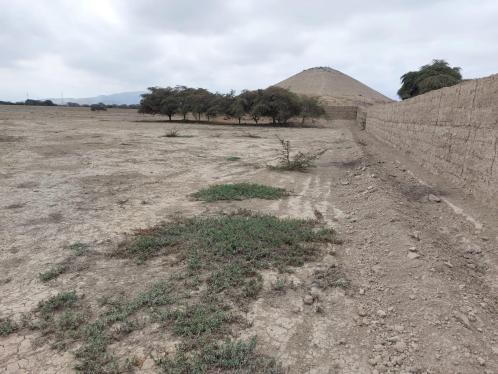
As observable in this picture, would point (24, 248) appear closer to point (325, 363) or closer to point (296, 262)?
point (296, 262)

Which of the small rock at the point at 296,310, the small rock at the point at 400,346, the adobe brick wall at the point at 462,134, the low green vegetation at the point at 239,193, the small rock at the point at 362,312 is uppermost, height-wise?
the adobe brick wall at the point at 462,134

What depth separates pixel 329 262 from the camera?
13.5 feet

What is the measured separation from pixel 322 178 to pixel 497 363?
6.53 m

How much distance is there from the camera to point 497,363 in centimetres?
251

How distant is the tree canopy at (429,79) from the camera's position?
1108 inches

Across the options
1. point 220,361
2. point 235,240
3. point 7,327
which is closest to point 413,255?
point 235,240

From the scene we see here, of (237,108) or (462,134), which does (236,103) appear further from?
(462,134)

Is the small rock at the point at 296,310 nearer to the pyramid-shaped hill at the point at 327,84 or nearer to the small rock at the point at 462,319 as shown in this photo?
the small rock at the point at 462,319

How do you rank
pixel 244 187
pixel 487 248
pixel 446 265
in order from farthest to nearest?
pixel 244 187
pixel 487 248
pixel 446 265

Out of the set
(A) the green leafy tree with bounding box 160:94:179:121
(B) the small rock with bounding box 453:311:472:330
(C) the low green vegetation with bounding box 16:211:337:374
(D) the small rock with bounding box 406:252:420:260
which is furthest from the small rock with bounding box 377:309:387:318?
(A) the green leafy tree with bounding box 160:94:179:121

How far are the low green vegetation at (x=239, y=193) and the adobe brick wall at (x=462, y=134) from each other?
10.4 feet

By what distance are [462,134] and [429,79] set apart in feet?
85.8

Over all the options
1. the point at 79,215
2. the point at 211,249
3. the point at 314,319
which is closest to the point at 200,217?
the point at 211,249

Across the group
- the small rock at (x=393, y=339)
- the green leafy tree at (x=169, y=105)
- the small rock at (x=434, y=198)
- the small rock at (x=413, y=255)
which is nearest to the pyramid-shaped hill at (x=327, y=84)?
the green leafy tree at (x=169, y=105)
